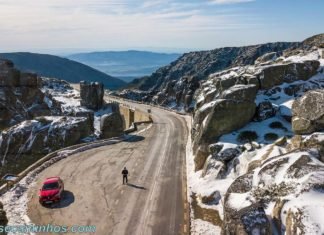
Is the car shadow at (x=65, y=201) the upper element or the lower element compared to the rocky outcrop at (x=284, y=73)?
lower

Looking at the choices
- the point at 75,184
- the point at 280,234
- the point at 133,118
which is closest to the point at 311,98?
the point at 280,234

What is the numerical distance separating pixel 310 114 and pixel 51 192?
20.2 metres

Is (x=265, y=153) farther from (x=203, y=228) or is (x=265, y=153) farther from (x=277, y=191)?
(x=203, y=228)

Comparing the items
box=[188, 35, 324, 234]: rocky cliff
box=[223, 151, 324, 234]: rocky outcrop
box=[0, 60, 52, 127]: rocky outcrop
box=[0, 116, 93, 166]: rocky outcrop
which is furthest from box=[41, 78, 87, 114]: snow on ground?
box=[223, 151, 324, 234]: rocky outcrop

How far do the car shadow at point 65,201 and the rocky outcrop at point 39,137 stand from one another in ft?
55.6

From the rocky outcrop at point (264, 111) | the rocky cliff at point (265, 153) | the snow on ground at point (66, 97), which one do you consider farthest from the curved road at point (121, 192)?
the snow on ground at point (66, 97)

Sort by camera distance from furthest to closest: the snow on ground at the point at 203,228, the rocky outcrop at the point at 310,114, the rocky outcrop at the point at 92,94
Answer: the rocky outcrop at the point at 92,94 < the rocky outcrop at the point at 310,114 < the snow on ground at the point at 203,228

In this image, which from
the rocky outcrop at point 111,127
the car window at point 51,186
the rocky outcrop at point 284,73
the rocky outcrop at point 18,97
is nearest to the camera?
the car window at point 51,186

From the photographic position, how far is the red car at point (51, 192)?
26328 mm

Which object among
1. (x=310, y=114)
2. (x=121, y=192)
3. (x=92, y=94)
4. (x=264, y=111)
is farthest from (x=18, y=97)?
(x=310, y=114)

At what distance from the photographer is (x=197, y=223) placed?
76.6 ft

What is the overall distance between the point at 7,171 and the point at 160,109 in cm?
5249

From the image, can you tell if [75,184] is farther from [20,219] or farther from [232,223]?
[232,223]

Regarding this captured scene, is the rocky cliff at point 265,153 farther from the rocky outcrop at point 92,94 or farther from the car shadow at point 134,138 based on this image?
the rocky outcrop at point 92,94
